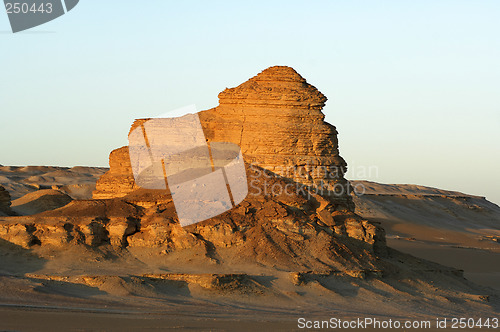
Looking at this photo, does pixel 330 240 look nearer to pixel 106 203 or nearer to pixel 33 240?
pixel 106 203

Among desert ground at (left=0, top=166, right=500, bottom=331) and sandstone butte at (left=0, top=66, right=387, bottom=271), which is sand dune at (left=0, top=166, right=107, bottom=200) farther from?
desert ground at (left=0, top=166, right=500, bottom=331)

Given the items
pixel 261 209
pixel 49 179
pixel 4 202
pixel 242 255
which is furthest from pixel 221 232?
pixel 49 179

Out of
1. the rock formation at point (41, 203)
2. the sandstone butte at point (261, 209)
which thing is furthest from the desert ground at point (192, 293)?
the rock formation at point (41, 203)

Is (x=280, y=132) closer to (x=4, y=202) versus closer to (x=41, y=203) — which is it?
(x=4, y=202)

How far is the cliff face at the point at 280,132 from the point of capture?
89.1 feet

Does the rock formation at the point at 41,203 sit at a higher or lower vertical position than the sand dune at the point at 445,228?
higher

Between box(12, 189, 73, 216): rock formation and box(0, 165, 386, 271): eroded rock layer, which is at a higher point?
box(12, 189, 73, 216): rock formation

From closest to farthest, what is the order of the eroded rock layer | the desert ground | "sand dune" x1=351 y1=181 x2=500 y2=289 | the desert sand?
the desert ground < the desert sand < the eroded rock layer < "sand dune" x1=351 y1=181 x2=500 y2=289

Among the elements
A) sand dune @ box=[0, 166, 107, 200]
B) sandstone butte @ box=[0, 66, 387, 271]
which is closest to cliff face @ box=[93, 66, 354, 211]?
sandstone butte @ box=[0, 66, 387, 271]

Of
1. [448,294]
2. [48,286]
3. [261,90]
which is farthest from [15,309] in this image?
[448,294]

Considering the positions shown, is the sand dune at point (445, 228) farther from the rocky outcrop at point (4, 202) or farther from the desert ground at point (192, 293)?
the rocky outcrop at point (4, 202)

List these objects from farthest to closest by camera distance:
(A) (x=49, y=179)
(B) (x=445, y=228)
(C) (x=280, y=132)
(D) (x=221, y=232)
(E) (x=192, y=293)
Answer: (A) (x=49, y=179) → (B) (x=445, y=228) → (C) (x=280, y=132) → (D) (x=221, y=232) → (E) (x=192, y=293)

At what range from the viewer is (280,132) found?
2720 centimetres

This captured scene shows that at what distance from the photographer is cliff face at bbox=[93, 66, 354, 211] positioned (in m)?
27.2
